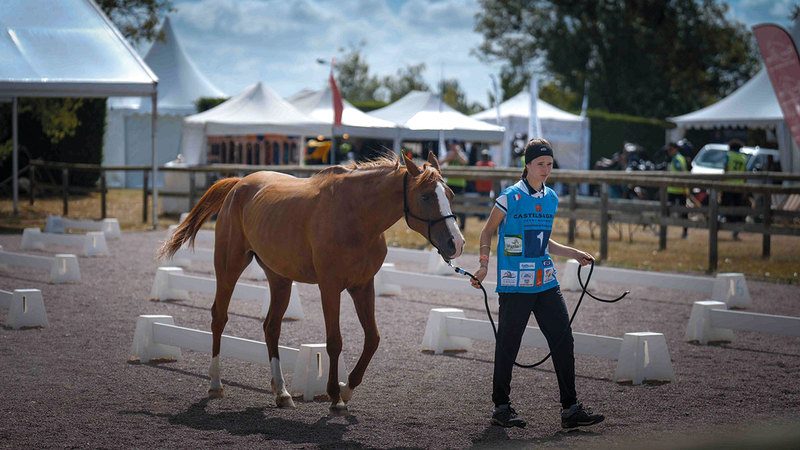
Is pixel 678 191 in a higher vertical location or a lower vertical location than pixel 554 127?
lower

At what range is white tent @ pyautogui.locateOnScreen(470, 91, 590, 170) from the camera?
1234 inches

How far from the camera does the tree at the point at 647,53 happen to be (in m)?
51.2

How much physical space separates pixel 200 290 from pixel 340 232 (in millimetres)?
5127

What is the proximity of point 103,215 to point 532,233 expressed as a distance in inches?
725

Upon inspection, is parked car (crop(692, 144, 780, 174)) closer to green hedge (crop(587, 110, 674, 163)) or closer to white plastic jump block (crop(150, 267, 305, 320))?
green hedge (crop(587, 110, 674, 163))

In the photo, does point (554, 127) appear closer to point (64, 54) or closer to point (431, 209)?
point (64, 54)

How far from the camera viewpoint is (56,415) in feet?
19.4

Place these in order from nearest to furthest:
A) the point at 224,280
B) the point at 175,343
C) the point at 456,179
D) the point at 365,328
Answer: the point at 365,328, the point at 224,280, the point at 175,343, the point at 456,179

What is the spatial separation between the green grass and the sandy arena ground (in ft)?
15.9

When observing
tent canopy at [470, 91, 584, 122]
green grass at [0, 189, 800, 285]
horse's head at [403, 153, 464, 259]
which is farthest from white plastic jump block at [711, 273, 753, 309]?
tent canopy at [470, 91, 584, 122]

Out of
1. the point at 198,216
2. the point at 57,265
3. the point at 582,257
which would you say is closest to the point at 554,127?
the point at 57,265

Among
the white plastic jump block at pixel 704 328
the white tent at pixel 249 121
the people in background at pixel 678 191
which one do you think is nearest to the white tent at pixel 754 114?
the people in background at pixel 678 191

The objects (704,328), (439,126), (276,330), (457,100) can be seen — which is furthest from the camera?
(457,100)

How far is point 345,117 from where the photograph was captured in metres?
26.7
